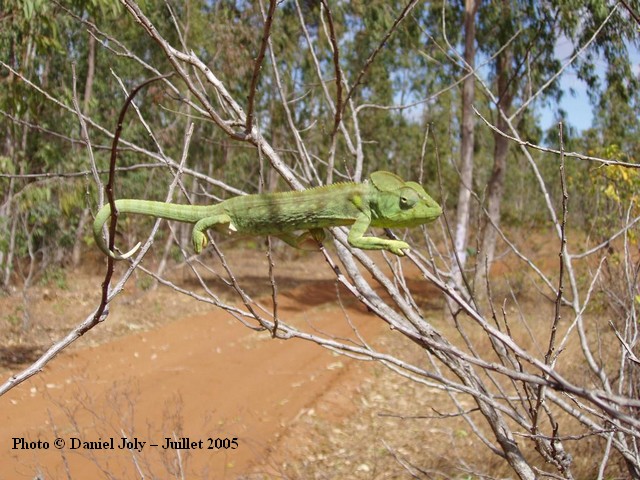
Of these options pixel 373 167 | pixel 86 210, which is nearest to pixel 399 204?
pixel 86 210

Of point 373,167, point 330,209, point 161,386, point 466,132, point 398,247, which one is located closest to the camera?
point 398,247

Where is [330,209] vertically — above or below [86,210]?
above

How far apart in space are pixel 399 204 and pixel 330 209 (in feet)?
0.63

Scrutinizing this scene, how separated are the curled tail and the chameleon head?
49cm

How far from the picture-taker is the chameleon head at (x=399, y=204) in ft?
5.17

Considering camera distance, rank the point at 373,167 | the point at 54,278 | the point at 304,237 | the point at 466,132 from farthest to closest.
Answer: the point at 373,167 < the point at 54,278 < the point at 466,132 < the point at 304,237

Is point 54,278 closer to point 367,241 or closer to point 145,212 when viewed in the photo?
point 145,212

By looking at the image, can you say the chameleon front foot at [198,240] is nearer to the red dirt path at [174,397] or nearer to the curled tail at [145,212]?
the curled tail at [145,212]

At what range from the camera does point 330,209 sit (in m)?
1.62

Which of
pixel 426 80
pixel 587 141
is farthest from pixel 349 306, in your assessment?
pixel 587 141

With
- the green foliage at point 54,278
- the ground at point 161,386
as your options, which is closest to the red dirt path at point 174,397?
the ground at point 161,386

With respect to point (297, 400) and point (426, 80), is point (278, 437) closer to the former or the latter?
point (297, 400)

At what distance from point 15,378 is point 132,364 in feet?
21.9

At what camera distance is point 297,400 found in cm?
717
